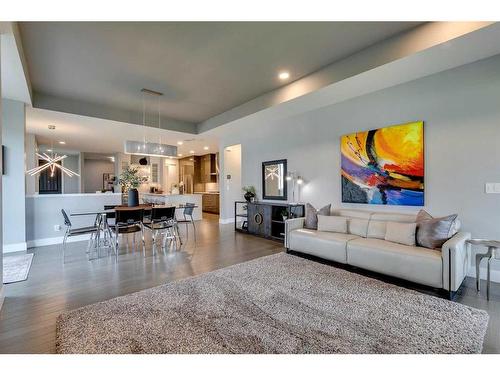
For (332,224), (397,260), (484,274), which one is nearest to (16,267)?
(332,224)

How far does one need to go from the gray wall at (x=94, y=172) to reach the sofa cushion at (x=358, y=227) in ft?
38.8

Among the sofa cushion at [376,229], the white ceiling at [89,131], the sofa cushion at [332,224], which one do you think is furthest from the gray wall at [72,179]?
the sofa cushion at [376,229]

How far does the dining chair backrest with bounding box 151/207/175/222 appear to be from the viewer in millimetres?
4528

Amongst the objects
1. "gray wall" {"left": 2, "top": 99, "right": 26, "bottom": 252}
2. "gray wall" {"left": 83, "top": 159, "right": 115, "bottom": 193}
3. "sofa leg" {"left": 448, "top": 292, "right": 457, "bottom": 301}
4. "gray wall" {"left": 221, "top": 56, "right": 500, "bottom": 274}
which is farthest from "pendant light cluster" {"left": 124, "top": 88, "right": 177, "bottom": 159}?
"gray wall" {"left": 83, "top": 159, "right": 115, "bottom": 193}

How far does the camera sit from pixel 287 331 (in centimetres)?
197

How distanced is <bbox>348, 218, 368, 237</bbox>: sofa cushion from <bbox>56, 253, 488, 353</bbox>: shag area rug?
0.85 m

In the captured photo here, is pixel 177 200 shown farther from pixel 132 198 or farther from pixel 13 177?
pixel 13 177

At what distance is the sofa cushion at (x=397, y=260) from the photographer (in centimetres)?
266

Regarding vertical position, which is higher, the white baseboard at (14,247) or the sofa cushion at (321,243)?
the sofa cushion at (321,243)

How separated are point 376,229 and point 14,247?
611cm

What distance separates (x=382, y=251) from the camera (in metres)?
3.04

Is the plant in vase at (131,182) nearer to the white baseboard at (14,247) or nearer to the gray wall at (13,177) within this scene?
the gray wall at (13,177)

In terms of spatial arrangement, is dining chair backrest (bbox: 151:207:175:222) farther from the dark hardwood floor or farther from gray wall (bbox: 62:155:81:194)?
gray wall (bbox: 62:155:81:194)
